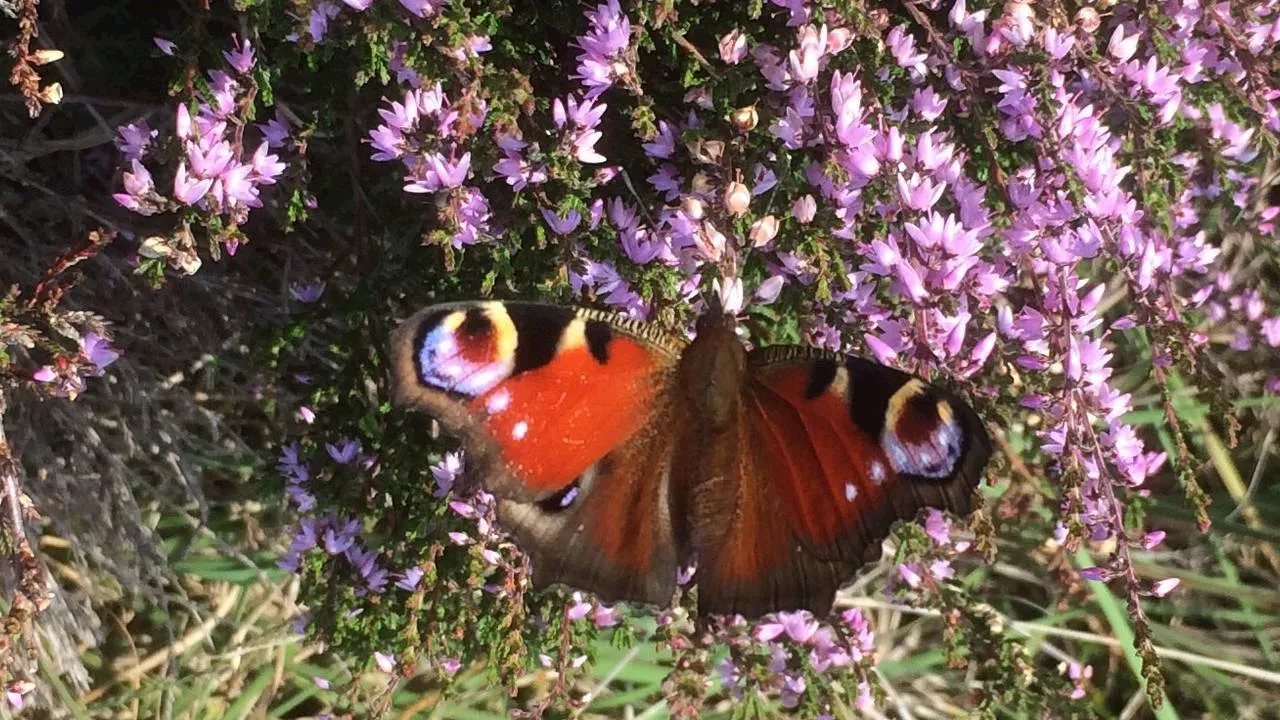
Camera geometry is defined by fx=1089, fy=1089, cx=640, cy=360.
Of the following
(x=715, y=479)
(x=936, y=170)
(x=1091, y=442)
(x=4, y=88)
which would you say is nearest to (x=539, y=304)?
(x=715, y=479)

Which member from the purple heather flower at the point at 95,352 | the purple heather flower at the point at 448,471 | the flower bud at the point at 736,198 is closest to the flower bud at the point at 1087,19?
the flower bud at the point at 736,198

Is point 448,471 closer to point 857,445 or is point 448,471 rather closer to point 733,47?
point 857,445

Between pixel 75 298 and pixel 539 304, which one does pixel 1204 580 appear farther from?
pixel 75 298

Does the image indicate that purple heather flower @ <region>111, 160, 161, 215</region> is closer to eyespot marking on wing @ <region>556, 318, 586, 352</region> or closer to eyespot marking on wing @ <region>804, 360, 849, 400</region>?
eyespot marking on wing @ <region>556, 318, 586, 352</region>

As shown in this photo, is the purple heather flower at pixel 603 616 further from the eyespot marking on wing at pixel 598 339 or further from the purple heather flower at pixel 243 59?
the purple heather flower at pixel 243 59

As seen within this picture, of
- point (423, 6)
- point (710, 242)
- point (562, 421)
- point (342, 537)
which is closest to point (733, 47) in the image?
point (710, 242)

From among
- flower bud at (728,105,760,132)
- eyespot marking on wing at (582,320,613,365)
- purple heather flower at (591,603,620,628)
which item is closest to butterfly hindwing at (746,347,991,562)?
eyespot marking on wing at (582,320,613,365)
